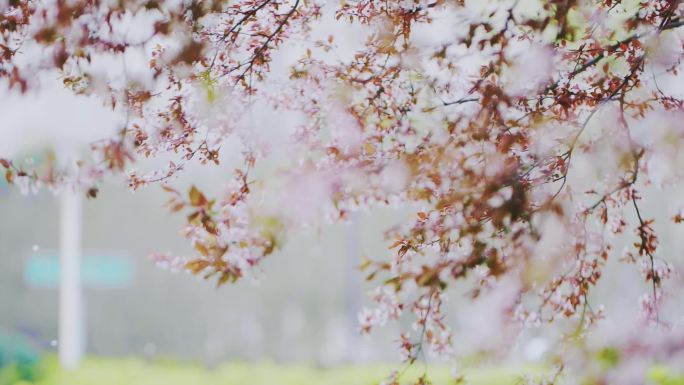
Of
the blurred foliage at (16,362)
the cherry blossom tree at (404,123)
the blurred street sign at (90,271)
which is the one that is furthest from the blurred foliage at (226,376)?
the cherry blossom tree at (404,123)

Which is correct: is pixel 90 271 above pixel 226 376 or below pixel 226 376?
above

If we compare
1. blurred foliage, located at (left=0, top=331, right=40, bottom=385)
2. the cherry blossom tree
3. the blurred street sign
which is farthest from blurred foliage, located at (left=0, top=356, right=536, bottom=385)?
the cherry blossom tree

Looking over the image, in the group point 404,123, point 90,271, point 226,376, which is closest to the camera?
point 404,123

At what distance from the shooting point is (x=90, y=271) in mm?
8211

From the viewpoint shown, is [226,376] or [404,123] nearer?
[404,123]

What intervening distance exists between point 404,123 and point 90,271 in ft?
22.3

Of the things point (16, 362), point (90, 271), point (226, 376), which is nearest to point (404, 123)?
point (226, 376)

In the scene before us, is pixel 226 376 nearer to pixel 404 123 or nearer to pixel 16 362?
pixel 16 362

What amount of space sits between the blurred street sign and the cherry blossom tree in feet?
19.5

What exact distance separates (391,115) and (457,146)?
0.78 ft

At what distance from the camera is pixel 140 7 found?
1.65 metres

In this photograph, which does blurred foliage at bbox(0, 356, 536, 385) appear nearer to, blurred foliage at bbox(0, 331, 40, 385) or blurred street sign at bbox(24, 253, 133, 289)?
blurred foliage at bbox(0, 331, 40, 385)

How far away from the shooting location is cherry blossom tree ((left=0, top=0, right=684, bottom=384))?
5.54 ft

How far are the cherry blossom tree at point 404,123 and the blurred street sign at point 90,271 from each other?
5931 mm
